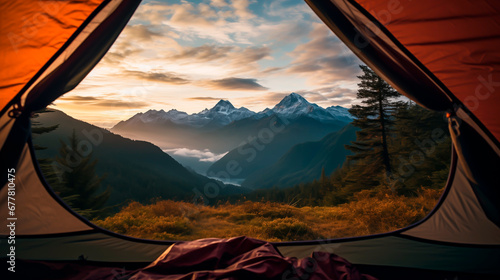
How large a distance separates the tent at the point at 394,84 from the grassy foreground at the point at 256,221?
169 cm

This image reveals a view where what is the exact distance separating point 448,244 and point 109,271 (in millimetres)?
3333

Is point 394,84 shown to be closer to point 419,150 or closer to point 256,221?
point 256,221

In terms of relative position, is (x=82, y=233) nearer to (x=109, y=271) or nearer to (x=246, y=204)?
(x=109, y=271)

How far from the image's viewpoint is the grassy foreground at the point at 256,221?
15.0 feet

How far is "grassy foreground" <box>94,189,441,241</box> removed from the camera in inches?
180

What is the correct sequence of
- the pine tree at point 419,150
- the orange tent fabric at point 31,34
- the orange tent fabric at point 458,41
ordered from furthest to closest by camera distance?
1. the pine tree at point 419,150
2. the orange tent fabric at point 31,34
3. the orange tent fabric at point 458,41

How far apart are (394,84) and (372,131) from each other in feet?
34.9

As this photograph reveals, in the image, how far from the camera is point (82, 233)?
2932 mm

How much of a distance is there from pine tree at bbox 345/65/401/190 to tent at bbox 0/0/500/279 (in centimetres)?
917

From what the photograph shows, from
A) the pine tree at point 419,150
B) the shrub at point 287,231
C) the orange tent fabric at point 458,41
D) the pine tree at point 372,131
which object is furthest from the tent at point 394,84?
the pine tree at point 372,131

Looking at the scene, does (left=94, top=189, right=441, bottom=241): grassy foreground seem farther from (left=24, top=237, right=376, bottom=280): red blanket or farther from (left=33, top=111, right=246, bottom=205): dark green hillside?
(left=33, top=111, right=246, bottom=205): dark green hillside

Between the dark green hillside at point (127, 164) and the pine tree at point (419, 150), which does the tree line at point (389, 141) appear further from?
the dark green hillside at point (127, 164)

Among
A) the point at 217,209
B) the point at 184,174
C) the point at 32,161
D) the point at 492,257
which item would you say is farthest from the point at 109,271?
the point at 184,174

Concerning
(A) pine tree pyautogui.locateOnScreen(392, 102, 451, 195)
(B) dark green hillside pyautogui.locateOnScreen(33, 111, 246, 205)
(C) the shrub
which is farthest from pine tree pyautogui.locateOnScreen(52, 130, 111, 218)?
(B) dark green hillside pyautogui.locateOnScreen(33, 111, 246, 205)
